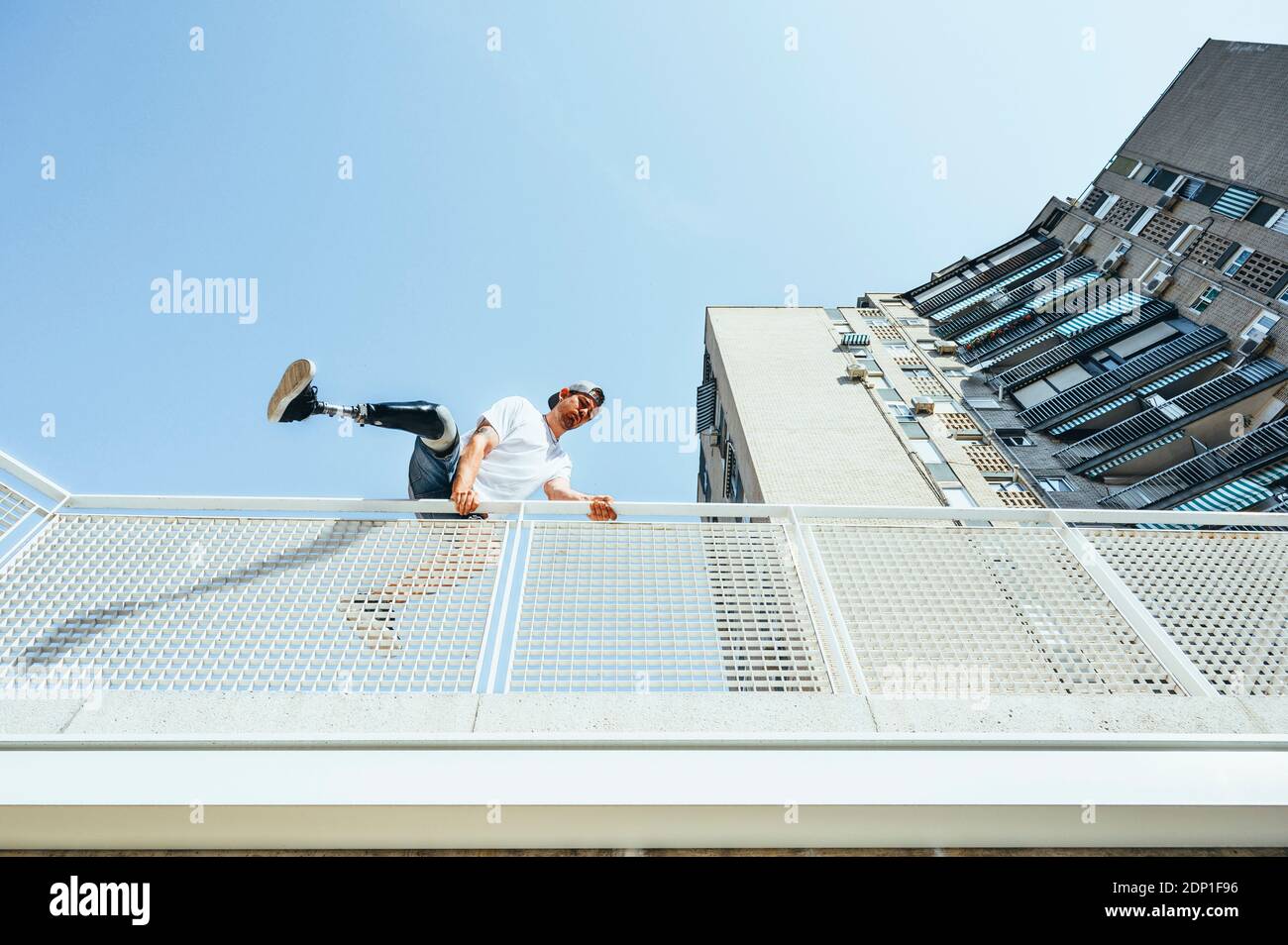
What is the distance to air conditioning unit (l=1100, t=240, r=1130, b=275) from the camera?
1067 inches

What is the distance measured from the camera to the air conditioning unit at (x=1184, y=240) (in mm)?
24953

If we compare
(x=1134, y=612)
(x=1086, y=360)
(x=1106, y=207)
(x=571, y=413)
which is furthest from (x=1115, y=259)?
(x=1134, y=612)

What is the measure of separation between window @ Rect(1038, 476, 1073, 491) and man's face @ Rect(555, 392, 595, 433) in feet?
59.4

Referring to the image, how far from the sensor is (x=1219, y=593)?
4191mm

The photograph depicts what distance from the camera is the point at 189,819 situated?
2502 mm

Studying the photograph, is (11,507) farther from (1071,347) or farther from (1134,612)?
(1071,347)

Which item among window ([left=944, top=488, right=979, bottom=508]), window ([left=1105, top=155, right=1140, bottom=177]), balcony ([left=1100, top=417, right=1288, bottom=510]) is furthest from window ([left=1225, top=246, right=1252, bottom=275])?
window ([left=944, top=488, right=979, bottom=508])

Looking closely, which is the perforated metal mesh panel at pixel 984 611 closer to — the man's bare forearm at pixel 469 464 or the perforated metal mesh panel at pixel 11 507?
the man's bare forearm at pixel 469 464

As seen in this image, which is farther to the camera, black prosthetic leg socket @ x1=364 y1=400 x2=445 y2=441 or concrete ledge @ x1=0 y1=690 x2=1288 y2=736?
black prosthetic leg socket @ x1=364 y1=400 x2=445 y2=441

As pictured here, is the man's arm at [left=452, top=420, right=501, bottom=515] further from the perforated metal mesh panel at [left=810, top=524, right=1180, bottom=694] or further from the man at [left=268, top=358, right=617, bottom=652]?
the perforated metal mesh panel at [left=810, top=524, right=1180, bottom=694]

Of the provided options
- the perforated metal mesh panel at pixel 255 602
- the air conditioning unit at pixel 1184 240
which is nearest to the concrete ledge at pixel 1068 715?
the perforated metal mesh panel at pixel 255 602
